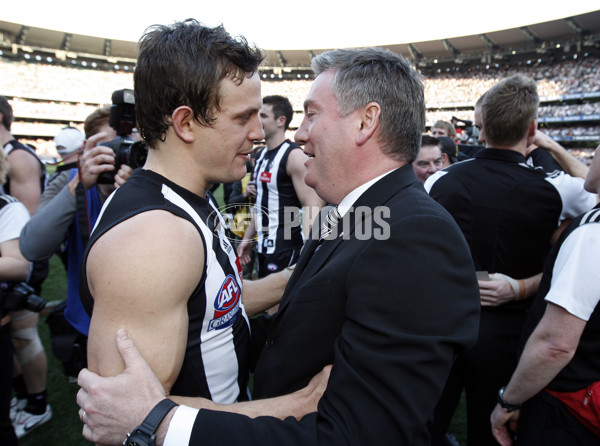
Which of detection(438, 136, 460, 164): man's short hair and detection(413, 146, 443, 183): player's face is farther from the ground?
detection(438, 136, 460, 164): man's short hair

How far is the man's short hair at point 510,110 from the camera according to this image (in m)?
2.39

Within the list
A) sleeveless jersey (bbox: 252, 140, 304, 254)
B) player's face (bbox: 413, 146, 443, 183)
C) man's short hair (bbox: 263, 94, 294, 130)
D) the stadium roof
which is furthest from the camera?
the stadium roof

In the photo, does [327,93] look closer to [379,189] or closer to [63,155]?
[379,189]

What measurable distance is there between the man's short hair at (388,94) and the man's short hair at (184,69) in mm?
Result: 384

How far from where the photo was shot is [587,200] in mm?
2393

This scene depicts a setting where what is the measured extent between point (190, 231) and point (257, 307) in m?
0.88

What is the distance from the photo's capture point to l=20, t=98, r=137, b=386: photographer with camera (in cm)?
195

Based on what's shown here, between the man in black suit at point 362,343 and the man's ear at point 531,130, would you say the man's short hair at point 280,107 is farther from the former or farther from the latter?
the man in black suit at point 362,343

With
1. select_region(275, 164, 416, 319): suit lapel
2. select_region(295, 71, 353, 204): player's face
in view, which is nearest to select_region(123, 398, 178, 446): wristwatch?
select_region(275, 164, 416, 319): suit lapel

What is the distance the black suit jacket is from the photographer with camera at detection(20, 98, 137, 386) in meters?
1.29

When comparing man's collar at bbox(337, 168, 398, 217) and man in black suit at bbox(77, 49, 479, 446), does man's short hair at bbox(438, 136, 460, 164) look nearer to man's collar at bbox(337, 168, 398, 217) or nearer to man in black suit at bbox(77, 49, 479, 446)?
man's collar at bbox(337, 168, 398, 217)

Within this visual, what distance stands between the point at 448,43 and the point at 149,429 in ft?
141

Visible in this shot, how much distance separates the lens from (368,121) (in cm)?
146

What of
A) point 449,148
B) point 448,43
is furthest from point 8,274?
point 448,43
